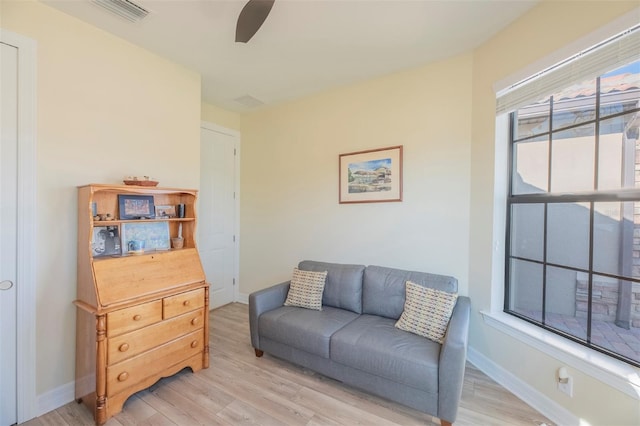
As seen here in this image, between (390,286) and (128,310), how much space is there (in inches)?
82.9

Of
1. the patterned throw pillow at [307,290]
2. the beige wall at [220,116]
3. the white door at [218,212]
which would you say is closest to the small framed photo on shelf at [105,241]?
the white door at [218,212]

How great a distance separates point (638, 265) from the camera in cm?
151

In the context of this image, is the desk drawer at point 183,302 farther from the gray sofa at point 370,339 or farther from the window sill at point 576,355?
the window sill at point 576,355

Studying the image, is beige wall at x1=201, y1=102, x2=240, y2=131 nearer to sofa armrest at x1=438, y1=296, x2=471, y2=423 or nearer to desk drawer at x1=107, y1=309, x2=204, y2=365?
desk drawer at x1=107, y1=309, x2=204, y2=365

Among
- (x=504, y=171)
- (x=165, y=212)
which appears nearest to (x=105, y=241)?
(x=165, y=212)

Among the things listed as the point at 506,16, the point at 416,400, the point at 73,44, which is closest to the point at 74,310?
the point at 73,44

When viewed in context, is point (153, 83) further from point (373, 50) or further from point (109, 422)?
point (109, 422)

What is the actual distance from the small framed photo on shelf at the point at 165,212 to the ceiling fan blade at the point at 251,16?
5.42ft

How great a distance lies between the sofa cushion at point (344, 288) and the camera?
8.66 ft

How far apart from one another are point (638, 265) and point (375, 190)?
6.38ft

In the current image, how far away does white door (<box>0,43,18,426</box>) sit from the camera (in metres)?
1.73

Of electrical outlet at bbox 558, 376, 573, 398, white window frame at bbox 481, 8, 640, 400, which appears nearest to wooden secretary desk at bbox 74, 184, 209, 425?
white window frame at bbox 481, 8, 640, 400

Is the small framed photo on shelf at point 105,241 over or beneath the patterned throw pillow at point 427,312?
over

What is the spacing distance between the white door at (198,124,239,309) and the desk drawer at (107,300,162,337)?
1.54 meters
